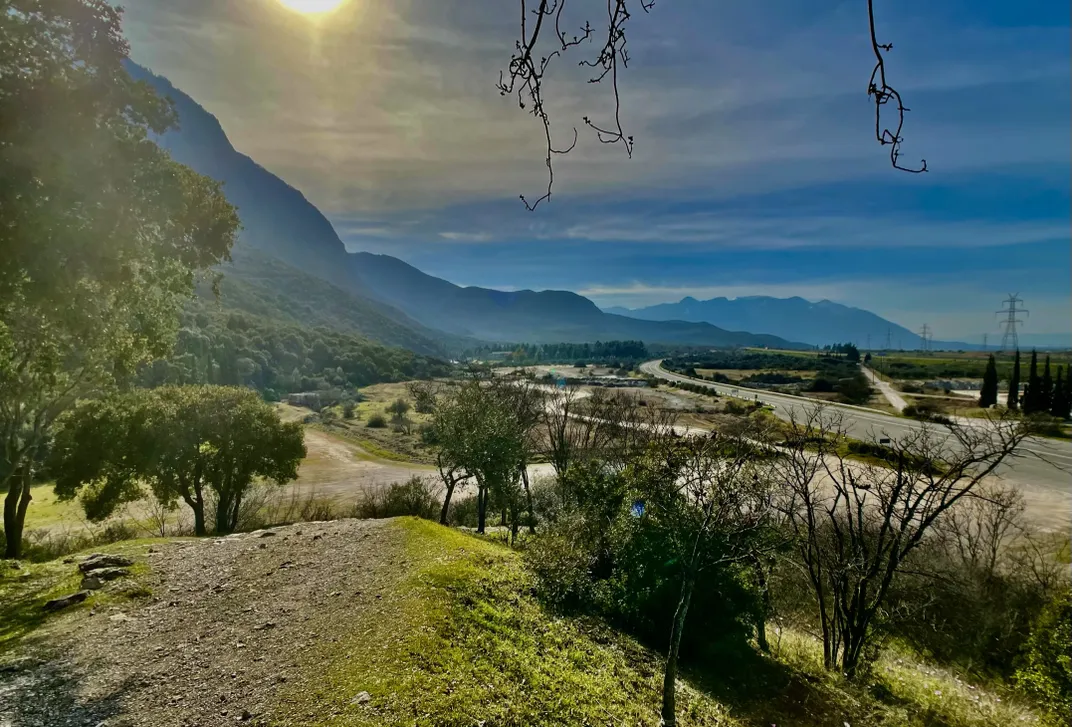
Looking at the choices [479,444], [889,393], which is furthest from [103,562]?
[889,393]

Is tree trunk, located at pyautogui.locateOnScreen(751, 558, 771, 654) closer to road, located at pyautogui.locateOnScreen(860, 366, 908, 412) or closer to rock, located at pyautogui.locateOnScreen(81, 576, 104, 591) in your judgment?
rock, located at pyautogui.locateOnScreen(81, 576, 104, 591)

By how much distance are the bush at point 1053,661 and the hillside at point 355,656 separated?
94cm

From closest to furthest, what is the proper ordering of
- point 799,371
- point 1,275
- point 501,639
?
point 1,275
point 501,639
point 799,371

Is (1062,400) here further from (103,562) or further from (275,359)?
(275,359)

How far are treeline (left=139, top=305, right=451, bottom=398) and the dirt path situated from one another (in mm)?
66978

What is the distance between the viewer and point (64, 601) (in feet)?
27.1

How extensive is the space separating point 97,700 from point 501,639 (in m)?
5.38

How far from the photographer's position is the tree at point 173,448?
17.8 m

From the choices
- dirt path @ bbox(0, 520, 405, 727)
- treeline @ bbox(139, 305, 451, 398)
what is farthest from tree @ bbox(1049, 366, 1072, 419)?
treeline @ bbox(139, 305, 451, 398)

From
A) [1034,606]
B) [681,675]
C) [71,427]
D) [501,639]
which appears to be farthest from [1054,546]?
[71,427]

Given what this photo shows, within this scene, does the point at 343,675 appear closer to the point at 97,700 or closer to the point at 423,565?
the point at 97,700

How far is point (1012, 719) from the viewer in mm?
10984

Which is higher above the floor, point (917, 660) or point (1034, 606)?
point (1034, 606)

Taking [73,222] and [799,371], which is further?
[799,371]
